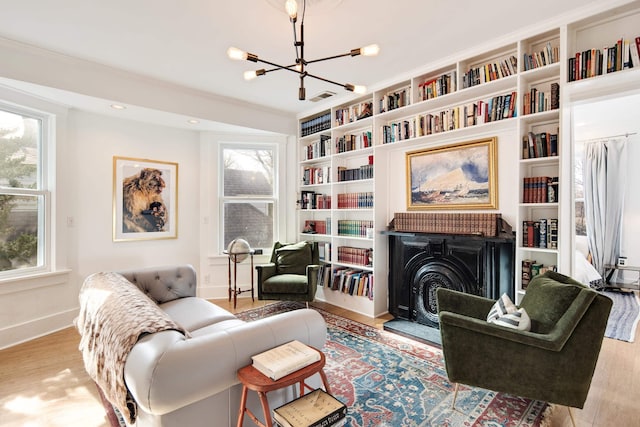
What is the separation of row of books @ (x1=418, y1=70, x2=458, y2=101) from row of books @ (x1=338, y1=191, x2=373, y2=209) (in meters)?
1.28

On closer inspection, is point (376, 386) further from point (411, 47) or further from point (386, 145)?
point (411, 47)

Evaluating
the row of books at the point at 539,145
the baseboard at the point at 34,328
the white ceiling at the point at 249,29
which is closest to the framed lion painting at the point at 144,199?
the baseboard at the point at 34,328

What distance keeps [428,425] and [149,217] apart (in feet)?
12.8

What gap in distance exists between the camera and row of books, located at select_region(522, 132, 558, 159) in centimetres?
255

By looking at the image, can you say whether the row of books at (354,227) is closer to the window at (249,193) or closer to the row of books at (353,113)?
the window at (249,193)

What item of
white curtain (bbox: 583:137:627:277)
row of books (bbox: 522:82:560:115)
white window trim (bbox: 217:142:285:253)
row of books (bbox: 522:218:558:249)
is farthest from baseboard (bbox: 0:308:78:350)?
white curtain (bbox: 583:137:627:277)

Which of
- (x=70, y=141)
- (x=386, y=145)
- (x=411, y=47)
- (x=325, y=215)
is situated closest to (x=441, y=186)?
(x=386, y=145)

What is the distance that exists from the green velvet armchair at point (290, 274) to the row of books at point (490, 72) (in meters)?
2.57

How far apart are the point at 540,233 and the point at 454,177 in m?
0.99

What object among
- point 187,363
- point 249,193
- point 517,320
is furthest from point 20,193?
point 517,320

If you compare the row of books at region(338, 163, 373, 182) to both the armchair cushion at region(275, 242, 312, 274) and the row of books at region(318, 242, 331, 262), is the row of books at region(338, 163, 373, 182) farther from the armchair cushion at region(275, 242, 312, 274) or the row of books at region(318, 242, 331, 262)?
the armchair cushion at region(275, 242, 312, 274)

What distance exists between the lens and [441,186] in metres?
3.44

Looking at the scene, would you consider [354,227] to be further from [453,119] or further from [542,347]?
[542,347]

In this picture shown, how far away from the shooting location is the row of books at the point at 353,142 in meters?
3.94
